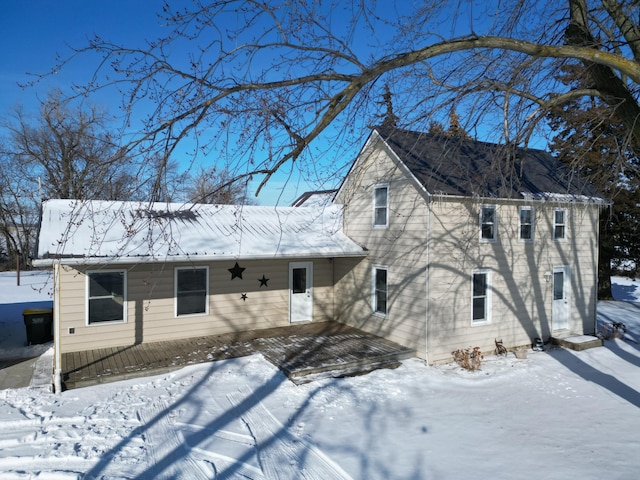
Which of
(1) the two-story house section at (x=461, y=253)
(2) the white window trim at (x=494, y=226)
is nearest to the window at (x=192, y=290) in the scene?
(1) the two-story house section at (x=461, y=253)

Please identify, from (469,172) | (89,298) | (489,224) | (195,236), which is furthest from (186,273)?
(489,224)

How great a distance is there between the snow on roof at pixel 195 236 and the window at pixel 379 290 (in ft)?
2.25

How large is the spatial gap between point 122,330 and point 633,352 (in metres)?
13.2

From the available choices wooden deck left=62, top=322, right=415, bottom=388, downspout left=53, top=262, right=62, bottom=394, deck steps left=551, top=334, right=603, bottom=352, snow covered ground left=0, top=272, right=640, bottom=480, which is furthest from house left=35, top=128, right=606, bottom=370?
snow covered ground left=0, top=272, right=640, bottom=480

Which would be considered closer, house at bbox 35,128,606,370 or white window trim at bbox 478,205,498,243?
house at bbox 35,128,606,370

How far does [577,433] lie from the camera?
655 centimetres

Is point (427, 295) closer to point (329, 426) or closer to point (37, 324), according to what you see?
point (329, 426)

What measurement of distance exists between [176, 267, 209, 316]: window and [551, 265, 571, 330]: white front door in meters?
9.74

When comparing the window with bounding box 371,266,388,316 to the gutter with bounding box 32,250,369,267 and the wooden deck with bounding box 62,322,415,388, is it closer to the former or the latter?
the gutter with bounding box 32,250,369,267

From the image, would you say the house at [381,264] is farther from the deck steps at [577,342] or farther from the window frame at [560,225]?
the deck steps at [577,342]

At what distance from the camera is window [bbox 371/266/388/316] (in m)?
11.4

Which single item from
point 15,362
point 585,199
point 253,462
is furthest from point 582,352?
point 15,362

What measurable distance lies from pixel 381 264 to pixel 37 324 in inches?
366

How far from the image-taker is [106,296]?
32.6ft
